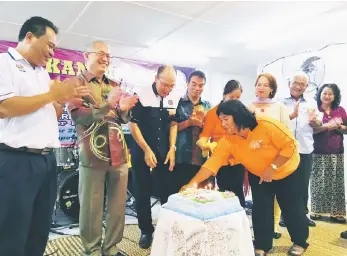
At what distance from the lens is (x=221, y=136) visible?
2508 millimetres

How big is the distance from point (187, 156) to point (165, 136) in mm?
240

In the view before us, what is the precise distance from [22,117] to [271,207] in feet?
5.90

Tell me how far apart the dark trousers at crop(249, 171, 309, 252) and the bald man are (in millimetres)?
689

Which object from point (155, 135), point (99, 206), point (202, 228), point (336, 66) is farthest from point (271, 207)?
point (336, 66)

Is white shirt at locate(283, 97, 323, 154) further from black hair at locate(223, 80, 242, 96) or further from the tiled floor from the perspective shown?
the tiled floor

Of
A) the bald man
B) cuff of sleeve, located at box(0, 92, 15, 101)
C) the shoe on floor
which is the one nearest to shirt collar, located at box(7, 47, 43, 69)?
cuff of sleeve, located at box(0, 92, 15, 101)

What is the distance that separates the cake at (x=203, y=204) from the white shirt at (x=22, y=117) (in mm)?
755

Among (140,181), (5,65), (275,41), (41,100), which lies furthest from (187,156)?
(275,41)

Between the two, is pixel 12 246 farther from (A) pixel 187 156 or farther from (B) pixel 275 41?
(B) pixel 275 41

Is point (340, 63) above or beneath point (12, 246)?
above

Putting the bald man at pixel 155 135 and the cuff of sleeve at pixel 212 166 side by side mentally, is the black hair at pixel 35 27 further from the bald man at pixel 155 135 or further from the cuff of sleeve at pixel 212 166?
the cuff of sleeve at pixel 212 166

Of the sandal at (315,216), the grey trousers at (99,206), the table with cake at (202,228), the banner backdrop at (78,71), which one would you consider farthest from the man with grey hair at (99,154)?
the sandal at (315,216)

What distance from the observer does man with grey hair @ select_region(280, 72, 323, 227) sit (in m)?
3.09

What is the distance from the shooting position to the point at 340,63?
468 centimetres
